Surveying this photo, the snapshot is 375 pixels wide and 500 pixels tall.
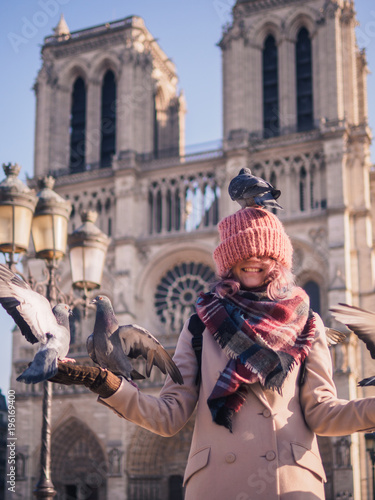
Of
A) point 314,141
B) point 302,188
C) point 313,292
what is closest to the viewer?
point 313,292

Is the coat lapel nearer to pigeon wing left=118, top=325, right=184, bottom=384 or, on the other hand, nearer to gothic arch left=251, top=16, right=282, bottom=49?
pigeon wing left=118, top=325, right=184, bottom=384

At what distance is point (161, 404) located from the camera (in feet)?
8.54

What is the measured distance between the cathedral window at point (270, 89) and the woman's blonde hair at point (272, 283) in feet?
79.0

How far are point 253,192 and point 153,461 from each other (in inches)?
886

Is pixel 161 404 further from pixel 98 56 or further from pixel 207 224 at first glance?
pixel 98 56

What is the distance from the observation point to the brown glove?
2.29 meters

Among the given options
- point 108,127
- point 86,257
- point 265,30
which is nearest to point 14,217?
point 86,257

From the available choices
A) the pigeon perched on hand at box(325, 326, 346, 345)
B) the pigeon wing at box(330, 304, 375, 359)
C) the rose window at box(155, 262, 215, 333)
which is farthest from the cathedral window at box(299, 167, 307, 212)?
the pigeon wing at box(330, 304, 375, 359)

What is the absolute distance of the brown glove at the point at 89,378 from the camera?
7.52ft

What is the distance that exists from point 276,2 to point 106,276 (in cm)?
1170

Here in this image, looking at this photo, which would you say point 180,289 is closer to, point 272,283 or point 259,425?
point 272,283

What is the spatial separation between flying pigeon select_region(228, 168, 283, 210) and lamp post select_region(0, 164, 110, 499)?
4.28m

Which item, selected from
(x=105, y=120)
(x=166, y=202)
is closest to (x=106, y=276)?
(x=166, y=202)

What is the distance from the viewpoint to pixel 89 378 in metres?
2.36
